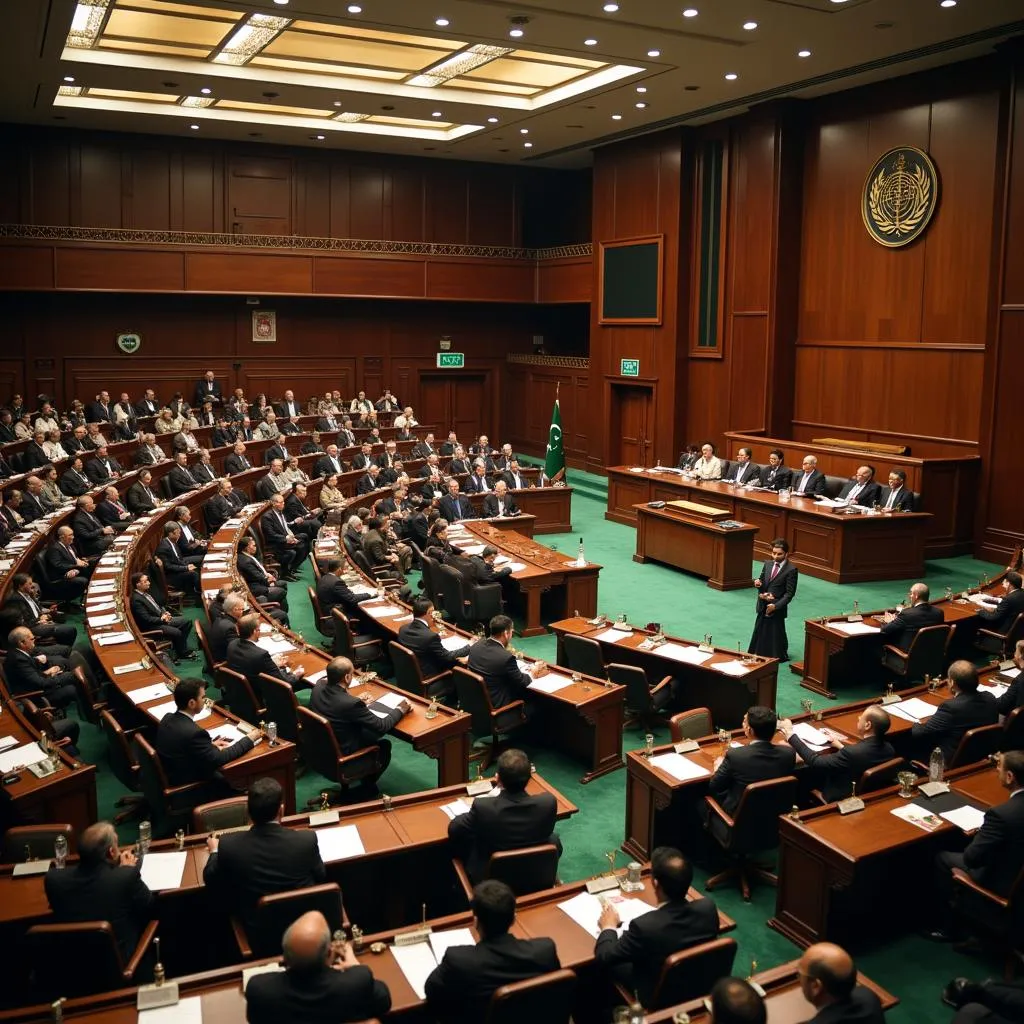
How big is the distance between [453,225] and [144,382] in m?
7.76

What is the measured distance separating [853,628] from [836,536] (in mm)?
3754

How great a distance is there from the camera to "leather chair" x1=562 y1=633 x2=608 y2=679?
26.8 feet

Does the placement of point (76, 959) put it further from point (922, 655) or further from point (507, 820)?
point (922, 655)

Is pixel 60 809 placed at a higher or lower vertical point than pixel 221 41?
lower

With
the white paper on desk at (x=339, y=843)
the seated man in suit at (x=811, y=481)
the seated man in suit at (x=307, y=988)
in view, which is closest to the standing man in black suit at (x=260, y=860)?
the white paper on desk at (x=339, y=843)

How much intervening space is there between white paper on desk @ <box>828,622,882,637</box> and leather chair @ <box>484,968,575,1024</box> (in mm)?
5843

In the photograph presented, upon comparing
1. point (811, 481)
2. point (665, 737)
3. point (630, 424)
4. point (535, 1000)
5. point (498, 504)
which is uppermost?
point (630, 424)

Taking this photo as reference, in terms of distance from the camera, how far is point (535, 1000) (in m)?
3.71

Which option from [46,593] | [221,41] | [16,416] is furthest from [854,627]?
[16,416]

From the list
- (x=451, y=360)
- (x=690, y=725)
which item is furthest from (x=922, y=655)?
(x=451, y=360)

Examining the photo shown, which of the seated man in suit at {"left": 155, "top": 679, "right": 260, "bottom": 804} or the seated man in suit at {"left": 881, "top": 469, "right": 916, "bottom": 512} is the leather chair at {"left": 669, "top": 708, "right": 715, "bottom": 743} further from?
the seated man in suit at {"left": 881, "top": 469, "right": 916, "bottom": 512}

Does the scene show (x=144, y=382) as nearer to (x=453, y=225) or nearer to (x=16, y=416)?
(x=16, y=416)

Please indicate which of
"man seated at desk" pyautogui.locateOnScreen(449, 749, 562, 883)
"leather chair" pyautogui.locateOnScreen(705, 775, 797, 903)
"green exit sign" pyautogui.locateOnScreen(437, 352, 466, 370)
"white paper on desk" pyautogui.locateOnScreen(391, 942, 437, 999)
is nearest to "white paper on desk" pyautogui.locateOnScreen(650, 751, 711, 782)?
"leather chair" pyautogui.locateOnScreen(705, 775, 797, 903)

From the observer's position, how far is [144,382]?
826 inches
